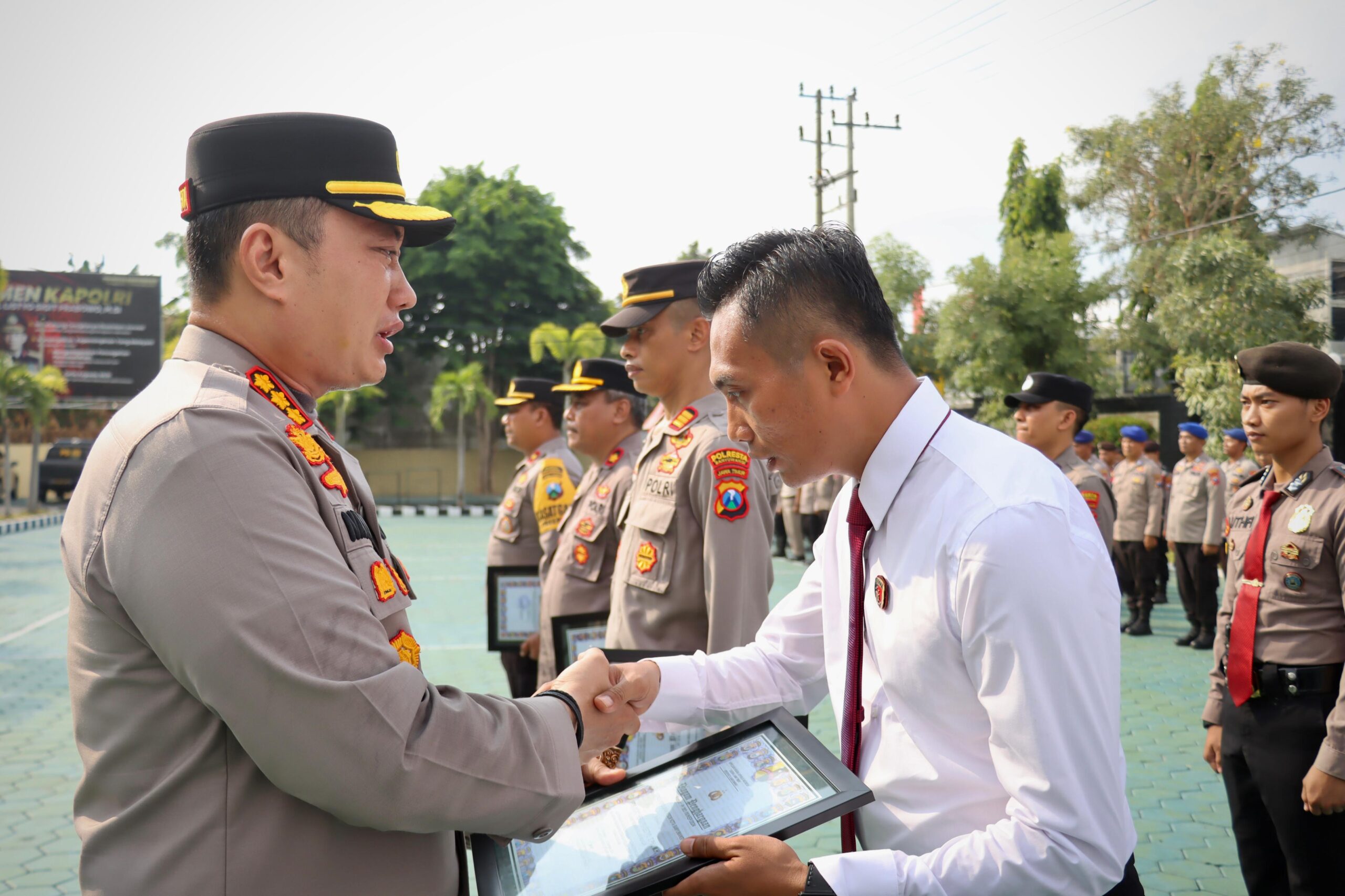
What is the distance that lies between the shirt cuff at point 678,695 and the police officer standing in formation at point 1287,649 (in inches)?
78.7

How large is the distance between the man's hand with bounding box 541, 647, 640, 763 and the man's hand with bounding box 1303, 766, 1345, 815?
2248 mm

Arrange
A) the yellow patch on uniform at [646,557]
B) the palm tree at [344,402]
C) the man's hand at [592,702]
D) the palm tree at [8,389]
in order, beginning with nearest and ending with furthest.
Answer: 1. the man's hand at [592,702]
2. the yellow patch on uniform at [646,557]
3. the palm tree at [8,389]
4. the palm tree at [344,402]

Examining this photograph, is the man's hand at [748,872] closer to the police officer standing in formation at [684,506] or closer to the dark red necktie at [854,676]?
the dark red necktie at [854,676]

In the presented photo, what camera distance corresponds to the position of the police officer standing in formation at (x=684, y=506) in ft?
11.1

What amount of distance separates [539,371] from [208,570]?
36.9 m

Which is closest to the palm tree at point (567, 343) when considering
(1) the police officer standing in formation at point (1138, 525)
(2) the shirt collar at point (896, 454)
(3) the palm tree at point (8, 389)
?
(3) the palm tree at point (8, 389)

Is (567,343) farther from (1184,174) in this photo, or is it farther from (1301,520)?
(1301,520)

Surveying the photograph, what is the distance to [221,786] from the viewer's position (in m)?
1.28

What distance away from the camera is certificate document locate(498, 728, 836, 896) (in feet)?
4.98

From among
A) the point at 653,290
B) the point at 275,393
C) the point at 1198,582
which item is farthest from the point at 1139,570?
the point at 275,393

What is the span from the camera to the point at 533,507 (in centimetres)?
606

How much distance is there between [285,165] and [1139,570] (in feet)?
35.5

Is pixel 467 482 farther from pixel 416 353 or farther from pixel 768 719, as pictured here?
pixel 768 719

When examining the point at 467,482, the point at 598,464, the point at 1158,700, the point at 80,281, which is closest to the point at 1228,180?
the point at 1158,700
